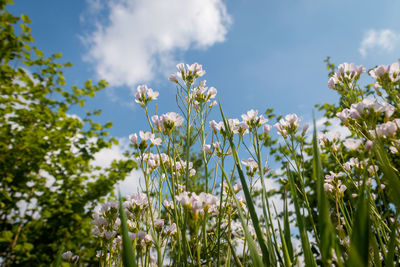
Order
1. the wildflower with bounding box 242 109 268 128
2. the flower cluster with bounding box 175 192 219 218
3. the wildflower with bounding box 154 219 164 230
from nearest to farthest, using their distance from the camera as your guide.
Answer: the flower cluster with bounding box 175 192 219 218 → the wildflower with bounding box 154 219 164 230 → the wildflower with bounding box 242 109 268 128

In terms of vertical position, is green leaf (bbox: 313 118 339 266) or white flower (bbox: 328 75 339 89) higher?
white flower (bbox: 328 75 339 89)

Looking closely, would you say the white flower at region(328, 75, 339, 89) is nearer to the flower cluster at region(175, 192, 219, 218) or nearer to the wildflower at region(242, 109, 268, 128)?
the wildflower at region(242, 109, 268, 128)

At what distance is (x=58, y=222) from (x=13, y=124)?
5.08ft

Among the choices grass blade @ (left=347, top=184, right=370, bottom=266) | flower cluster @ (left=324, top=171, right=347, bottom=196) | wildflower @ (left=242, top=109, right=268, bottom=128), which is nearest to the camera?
grass blade @ (left=347, top=184, right=370, bottom=266)

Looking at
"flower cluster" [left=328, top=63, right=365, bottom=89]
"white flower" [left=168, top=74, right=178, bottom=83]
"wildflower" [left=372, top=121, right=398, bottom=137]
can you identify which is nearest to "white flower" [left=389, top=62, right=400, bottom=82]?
"flower cluster" [left=328, top=63, right=365, bottom=89]

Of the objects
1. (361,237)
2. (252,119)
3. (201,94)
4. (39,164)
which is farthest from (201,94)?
(39,164)

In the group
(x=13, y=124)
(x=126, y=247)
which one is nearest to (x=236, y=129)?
(x=126, y=247)

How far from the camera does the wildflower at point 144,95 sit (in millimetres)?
1490

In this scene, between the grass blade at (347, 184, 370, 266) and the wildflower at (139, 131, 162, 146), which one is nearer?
the grass blade at (347, 184, 370, 266)

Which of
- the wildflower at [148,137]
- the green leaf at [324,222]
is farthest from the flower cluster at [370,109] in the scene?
the wildflower at [148,137]

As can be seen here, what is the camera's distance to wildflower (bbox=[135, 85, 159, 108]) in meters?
1.49

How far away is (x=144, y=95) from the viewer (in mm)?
1500

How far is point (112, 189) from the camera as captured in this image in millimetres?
3791

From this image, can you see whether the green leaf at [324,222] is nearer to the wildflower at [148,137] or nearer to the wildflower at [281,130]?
the wildflower at [281,130]
